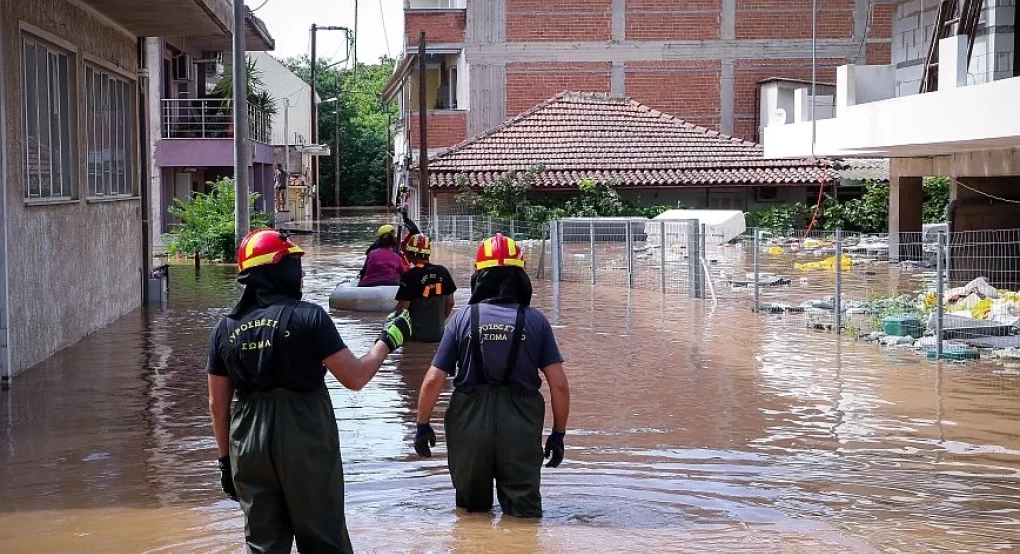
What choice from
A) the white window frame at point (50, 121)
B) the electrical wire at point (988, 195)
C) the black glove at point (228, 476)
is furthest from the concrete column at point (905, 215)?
the black glove at point (228, 476)

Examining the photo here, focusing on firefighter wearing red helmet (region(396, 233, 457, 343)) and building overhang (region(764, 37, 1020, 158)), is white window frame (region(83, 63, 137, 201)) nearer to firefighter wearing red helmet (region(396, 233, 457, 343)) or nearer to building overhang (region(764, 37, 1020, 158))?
firefighter wearing red helmet (region(396, 233, 457, 343))

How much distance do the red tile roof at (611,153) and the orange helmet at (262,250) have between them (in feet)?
118

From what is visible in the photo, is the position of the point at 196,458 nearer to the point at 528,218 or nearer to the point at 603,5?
the point at 528,218

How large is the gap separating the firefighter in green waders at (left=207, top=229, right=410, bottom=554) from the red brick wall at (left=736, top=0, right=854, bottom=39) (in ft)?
143

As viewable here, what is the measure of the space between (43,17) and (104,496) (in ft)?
27.1

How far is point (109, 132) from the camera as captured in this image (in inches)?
784

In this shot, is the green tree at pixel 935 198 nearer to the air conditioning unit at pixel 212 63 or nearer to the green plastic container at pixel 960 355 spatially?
the air conditioning unit at pixel 212 63

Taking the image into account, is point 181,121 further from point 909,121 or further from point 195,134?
point 909,121

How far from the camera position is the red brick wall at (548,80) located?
156 ft

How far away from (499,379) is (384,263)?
463 inches

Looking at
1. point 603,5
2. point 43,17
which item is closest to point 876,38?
point 603,5

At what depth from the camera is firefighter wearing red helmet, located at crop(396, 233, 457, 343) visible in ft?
42.9

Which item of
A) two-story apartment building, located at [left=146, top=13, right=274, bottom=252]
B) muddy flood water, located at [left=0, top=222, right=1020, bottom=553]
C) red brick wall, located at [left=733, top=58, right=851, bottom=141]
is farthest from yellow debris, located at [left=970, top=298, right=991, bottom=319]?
red brick wall, located at [left=733, top=58, right=851, bottom=141]

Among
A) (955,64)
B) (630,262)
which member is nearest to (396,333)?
(955,64)
